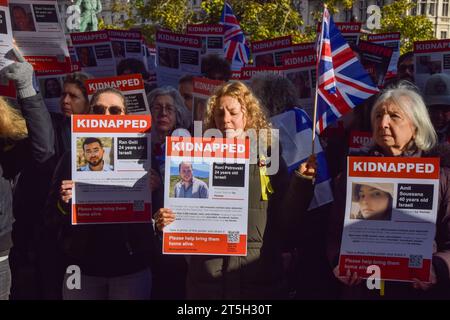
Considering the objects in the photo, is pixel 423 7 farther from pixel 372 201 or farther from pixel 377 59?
pixel 372 201

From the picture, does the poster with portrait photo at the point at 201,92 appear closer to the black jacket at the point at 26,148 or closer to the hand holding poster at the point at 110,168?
the hand holding poster at the point at 110,168

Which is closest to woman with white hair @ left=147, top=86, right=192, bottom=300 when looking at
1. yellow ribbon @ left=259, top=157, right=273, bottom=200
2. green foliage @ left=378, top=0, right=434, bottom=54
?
yellow ribbon @ left=259, top=157, right=273, bottom=200

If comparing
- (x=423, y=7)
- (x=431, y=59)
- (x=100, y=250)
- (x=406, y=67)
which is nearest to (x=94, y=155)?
(x=100, y=250)

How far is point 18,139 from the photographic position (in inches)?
151

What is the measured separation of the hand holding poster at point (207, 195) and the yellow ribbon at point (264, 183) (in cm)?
11

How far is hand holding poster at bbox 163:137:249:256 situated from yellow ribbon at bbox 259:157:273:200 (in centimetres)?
11

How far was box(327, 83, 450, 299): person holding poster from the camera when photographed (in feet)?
11.2

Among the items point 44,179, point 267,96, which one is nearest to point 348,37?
point 267,96

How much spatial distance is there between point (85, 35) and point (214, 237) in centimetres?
468

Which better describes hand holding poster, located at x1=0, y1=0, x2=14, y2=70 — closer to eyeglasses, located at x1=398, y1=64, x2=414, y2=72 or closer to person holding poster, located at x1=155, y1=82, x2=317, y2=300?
person holding poster, located at x1=155, y1=82, x2=317, y2=300

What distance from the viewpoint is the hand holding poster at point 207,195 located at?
3588 millimetres

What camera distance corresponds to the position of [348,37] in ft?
26.8

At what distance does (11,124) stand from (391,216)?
2.02 metres

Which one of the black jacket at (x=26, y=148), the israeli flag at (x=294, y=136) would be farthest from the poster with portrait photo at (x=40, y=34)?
the israeli flag at (x=294, y=136)
